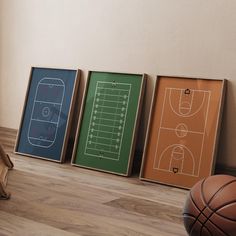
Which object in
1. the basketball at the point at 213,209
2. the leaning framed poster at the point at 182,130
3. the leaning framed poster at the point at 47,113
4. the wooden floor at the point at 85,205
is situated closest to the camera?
the basketball at the point at 213,209

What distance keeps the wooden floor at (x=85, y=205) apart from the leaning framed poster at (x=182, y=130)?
0.15 m

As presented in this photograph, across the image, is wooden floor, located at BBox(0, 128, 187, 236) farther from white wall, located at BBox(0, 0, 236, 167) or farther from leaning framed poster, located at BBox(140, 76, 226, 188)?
white wall, located at BBox(0, 0, 236, 167)

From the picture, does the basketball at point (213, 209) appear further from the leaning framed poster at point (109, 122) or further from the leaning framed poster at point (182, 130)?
the leaning framed poster at point (109, 122)

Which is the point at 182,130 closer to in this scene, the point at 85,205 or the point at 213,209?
the point at 85,205

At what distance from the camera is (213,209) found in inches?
55.1

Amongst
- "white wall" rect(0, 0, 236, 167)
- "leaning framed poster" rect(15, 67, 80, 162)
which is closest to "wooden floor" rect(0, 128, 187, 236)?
"leaning framed poster" rect(15, 67, 80, 162)

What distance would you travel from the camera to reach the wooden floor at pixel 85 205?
1616 millimetres

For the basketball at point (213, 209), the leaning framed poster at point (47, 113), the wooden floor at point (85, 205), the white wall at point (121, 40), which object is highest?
the white wall at point (121, 40)

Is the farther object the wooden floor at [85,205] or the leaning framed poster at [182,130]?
the leaning framed poster at [182,130]

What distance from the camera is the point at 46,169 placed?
2.79m

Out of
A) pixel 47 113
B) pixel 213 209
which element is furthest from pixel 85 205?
pixel 47 113

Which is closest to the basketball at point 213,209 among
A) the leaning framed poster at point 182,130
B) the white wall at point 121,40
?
the leaning framed poster at point 182,130

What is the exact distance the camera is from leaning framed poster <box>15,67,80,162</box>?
125 inches

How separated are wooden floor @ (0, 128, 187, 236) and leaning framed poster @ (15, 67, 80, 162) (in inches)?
14.0
